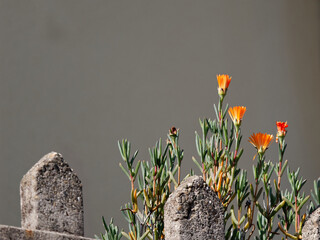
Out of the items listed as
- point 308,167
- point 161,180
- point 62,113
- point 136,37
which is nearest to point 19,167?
point 62,113

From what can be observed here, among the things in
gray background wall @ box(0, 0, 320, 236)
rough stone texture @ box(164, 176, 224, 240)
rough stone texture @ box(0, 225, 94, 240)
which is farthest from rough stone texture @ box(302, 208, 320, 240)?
gray background wall @ box(0, 0, 320, 236)

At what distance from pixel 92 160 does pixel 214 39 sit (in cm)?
146

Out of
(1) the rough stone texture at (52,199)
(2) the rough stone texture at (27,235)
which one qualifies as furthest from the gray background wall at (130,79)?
(2) the rough stone texture at (27,235)

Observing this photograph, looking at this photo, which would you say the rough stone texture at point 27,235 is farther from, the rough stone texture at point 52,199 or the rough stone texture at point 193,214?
the rough stone texture at point 193,214

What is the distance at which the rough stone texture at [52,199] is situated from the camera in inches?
122

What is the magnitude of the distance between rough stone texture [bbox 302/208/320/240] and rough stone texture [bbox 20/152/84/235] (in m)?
0.72

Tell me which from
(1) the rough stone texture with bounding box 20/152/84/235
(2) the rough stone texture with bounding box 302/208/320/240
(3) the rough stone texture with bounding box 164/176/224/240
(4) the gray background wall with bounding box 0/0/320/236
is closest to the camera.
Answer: (3) the rough stone texture with bounding box 164/176/224/240

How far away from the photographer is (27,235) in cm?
294

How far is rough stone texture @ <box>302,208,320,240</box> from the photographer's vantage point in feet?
9.82

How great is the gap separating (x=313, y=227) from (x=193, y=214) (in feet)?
1.32

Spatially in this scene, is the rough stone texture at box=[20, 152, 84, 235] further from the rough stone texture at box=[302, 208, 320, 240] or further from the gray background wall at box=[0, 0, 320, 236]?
the gray background wall at box=[0, 0, 320, 236]

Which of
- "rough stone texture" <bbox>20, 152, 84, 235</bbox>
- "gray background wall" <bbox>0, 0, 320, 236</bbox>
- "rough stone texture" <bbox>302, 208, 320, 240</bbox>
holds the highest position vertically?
"gray background wall" <bbox>0, 0, 320, 236</bbox>

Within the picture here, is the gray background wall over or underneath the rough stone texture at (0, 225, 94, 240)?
over

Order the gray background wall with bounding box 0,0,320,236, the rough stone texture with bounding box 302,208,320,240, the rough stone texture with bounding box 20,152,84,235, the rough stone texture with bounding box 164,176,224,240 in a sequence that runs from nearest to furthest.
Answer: the rough stone texture with bounding box 164,176,224,240, the rough stone texture with bounding box 302,208,320,240, the rough stone texture with bounding box 20,152,84,235, the gray background wall with bounding box 0,0,320,236
